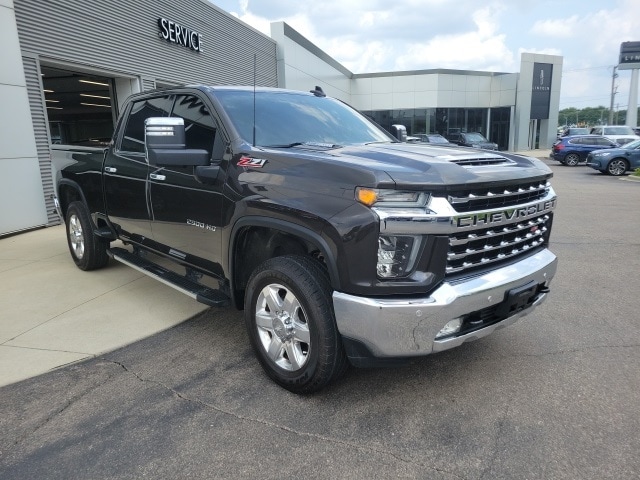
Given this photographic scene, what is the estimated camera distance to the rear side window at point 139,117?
452 centimetres

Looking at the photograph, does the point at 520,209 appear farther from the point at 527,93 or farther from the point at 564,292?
the point at 527,93

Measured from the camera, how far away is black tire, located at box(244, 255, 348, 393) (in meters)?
2.81

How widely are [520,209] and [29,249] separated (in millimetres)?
7049

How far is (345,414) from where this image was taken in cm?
294

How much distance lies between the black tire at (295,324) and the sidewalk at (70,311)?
57.9 inches

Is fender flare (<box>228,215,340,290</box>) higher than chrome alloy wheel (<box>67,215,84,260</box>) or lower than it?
higher

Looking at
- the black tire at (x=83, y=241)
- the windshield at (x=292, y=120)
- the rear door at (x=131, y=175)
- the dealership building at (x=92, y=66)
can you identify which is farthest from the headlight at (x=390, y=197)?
the black tire at (x=83, y=241)

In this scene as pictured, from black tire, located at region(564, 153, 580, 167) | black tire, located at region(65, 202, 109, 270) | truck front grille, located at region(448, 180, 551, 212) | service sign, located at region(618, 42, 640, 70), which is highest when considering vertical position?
service sign, located at region(618, 42, 640, 70)

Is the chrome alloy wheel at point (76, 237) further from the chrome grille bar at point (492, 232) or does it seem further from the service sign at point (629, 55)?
the service sign at point (629, 55)

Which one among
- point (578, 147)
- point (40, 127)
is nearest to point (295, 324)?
point (40, 127)

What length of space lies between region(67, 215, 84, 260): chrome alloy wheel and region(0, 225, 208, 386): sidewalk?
238 mm

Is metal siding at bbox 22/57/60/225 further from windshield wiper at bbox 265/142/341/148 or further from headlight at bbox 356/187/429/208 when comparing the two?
headlight at bbox 356/187/429/208

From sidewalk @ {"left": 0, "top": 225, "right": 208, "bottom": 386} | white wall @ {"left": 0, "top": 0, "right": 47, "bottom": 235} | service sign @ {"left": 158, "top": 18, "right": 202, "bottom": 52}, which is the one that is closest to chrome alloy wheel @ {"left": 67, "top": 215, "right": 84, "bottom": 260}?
sidewalk @ {"left": 0, "top": 225, "right": 208, "bottom": 386}

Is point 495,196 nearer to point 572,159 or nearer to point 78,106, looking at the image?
point 78,106
